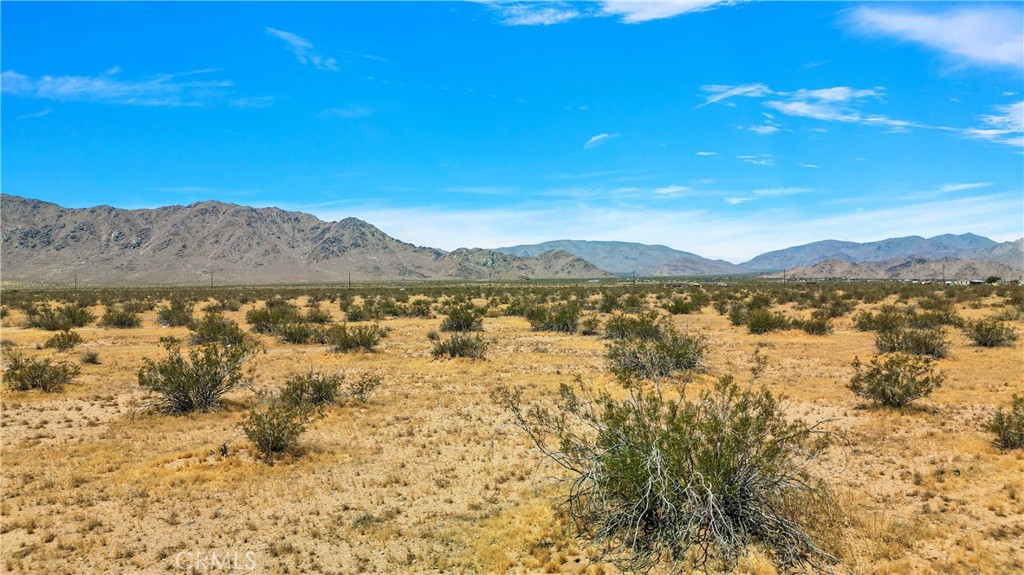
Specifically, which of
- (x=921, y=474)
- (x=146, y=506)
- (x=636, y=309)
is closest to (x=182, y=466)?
(x=146, y=506)

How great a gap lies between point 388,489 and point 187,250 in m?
181

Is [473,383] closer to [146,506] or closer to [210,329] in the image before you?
[146,506]

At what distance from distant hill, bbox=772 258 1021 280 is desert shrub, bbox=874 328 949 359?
131290mm

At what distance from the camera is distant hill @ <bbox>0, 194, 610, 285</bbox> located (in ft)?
468

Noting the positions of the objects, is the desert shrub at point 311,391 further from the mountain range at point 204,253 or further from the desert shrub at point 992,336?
the mountain range at point 204,253

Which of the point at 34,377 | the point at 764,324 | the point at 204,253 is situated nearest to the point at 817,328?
the point at 764,324

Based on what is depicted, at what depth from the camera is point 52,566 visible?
636 cm

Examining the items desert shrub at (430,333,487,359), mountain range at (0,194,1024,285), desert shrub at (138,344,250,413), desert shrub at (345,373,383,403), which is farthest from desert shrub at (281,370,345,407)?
mountain range at (0,194,1024,285)

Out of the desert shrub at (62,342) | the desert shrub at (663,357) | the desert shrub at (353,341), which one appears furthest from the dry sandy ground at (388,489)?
the desert shrub at (62,342)

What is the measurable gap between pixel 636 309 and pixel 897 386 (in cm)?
2751

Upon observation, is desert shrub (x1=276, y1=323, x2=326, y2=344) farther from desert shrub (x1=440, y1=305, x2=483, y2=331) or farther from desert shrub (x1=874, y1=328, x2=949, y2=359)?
desert shrub (x1=874, y1=328, x2=949, y2=359)

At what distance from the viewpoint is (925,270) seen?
17012 cm

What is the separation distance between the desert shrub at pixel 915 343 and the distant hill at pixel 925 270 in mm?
131290

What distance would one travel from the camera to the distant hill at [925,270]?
14400 centimetres
